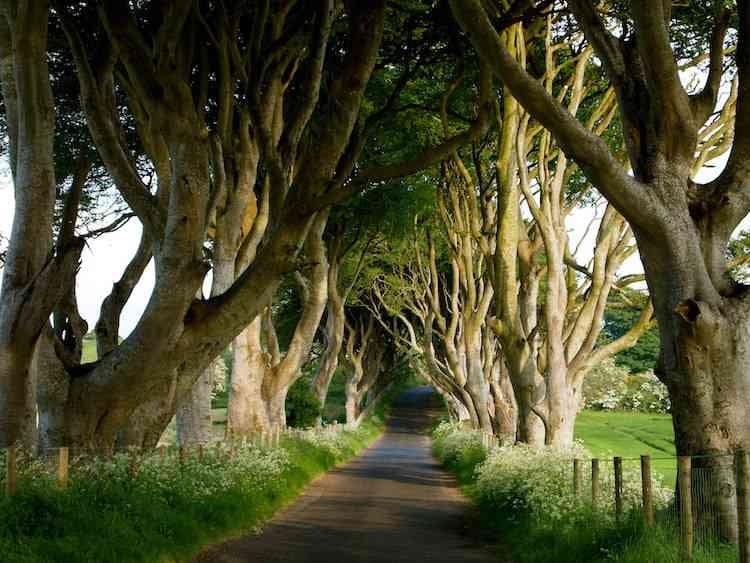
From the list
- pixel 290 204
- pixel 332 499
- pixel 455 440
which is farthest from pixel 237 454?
pixel 455 440

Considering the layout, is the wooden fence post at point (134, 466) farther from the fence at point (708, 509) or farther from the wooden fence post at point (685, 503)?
the wooden fence post at point (685, 503)

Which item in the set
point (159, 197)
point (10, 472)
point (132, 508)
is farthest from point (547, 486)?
point (10, 472)

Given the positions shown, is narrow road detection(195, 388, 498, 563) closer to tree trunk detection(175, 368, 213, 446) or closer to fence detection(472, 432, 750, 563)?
tree trunk detection(175, 368, 213, 446)

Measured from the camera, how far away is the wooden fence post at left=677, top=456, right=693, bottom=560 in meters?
8.14

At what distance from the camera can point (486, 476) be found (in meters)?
17.6

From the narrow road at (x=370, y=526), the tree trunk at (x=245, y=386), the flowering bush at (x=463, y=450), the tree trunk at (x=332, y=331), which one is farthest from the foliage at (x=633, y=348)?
the tree trunk at (x=245, y=386)

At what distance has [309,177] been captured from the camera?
11.6 metres

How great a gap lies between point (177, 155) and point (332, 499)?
399 inches

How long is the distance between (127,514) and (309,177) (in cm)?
459

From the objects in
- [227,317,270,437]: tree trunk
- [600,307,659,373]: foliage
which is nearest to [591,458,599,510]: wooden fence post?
[227,317,270,437]: tree trunk

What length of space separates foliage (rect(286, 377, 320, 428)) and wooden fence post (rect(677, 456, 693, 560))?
105ft

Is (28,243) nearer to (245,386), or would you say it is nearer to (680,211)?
(680,211)

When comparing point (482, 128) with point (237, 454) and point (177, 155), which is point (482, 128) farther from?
point (237, 454)

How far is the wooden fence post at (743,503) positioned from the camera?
287 inches
